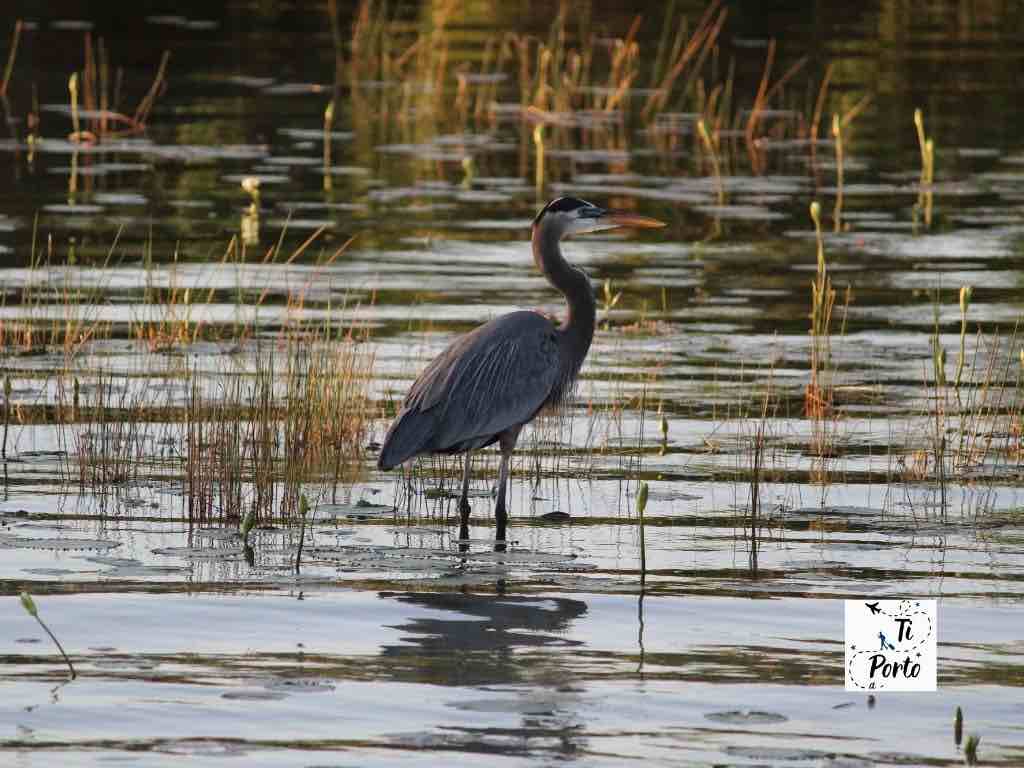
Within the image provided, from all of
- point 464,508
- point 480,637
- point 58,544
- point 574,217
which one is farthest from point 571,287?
point 480,637

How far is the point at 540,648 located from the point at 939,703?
1.48m

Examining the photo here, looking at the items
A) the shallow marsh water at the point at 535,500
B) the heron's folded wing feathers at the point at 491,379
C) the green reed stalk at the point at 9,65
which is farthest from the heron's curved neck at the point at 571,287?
the green reed stalk at the point at 9,65

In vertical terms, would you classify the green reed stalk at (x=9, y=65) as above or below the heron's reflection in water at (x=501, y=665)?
above

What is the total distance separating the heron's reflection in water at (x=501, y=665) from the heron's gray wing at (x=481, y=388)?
1.54m

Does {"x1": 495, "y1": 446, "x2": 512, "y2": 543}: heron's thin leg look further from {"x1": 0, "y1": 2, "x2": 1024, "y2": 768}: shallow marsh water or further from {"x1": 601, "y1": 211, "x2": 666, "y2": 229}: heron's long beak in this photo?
{"x1": 601, "y1": 211, "x2": 666, "y2": 229}: heron's long beak

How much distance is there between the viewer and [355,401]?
443 inches

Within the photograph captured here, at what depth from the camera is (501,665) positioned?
7359mm

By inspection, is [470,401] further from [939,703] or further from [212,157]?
[212,157]

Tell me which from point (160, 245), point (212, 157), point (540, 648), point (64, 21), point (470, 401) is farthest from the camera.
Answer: point (64, 21)

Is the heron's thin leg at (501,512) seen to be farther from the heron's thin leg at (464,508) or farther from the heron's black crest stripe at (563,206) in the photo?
the heron's black crest stripe at (563,206)

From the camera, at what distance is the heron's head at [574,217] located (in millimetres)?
10625

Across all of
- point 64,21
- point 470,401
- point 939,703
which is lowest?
point 939,703

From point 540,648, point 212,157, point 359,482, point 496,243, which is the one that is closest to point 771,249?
point 496,243

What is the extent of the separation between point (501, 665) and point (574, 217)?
3.82 metres
